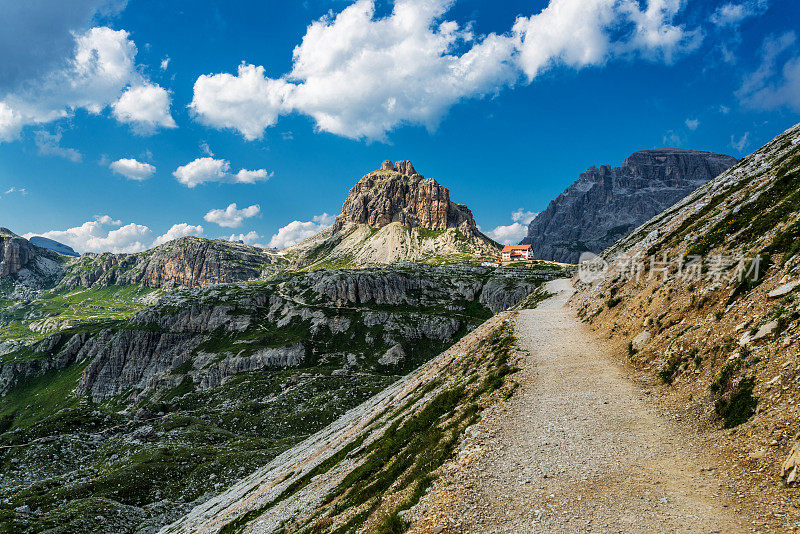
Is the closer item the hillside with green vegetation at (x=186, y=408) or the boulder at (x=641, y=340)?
the boulder at (x=641, y=340)

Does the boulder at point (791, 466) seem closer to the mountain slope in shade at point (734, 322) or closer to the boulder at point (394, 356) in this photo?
the mountain slope in shade at point (734, 322)

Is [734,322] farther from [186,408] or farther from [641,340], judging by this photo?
[186,408]

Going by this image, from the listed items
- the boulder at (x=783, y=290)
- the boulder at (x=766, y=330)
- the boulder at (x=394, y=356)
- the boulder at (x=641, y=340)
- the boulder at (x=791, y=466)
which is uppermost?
the boulder at (x=783, y=290)

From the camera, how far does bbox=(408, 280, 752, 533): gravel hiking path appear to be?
1192 centimetres

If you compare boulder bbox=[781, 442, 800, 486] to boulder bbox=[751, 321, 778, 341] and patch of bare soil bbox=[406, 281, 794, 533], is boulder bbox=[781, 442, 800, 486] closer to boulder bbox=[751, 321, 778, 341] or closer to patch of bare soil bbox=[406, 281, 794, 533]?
patch of bare soil bbox=[406, 281, 794, 533]

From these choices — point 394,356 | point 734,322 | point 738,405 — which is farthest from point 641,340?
point 394,356

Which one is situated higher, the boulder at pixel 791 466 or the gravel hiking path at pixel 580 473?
the boulder at pixel 791 466

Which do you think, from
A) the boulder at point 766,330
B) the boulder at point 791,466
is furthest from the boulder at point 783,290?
the boulder at point 791,466

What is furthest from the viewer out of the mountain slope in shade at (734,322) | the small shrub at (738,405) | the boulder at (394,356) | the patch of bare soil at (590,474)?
the boulder at (394,356)

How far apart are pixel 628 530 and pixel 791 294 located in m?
16.3

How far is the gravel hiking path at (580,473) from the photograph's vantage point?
11.9 meters

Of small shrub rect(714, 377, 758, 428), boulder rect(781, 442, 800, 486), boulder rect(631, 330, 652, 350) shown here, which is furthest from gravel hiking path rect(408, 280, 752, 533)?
boulder rect(631, 330, 652, 350)

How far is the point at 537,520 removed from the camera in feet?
41.0

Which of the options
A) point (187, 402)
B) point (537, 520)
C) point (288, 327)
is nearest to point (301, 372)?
point (187, 402)
